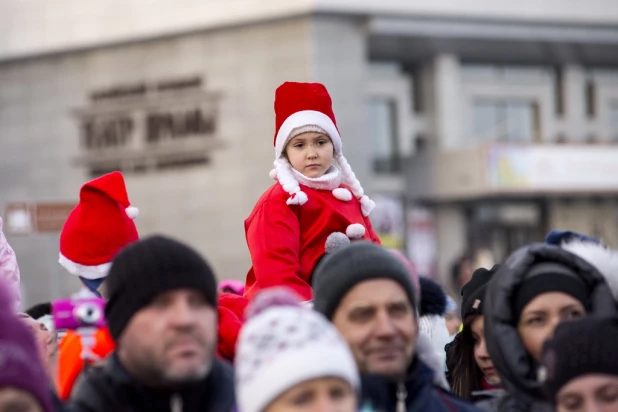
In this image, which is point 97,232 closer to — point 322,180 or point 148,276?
point 322,180

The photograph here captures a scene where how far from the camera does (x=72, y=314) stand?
4938mm

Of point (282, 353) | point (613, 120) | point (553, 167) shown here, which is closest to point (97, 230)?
point (282, 353)

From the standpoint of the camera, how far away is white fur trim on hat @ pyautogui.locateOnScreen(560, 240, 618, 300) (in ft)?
16.3

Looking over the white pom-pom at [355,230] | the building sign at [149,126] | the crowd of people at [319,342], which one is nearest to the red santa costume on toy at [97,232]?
the crowd of people at [319,342]

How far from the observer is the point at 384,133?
3762cm

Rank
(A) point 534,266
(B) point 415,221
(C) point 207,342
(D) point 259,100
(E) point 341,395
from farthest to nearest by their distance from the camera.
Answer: (B) point 415,221 → (D) point 259,100 → (A) point 534,266 → (C) point 207,342 → (E) point 341,395

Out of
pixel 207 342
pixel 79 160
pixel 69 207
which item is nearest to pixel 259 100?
pixel 79 160

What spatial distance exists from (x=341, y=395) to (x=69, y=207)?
1249 cm

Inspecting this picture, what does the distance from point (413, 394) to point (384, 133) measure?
33.3 metres

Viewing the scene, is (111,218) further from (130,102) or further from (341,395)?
(130,102)

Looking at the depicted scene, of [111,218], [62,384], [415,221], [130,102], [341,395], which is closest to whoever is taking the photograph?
[341,395]

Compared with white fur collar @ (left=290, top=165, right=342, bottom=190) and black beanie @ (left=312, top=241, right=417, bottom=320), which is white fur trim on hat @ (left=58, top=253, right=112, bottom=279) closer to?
white fur collar @ (left=290, top=165, right=342, bottom=190)

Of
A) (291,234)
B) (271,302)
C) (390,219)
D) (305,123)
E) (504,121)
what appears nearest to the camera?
(271,302)

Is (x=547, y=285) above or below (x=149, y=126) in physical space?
below
